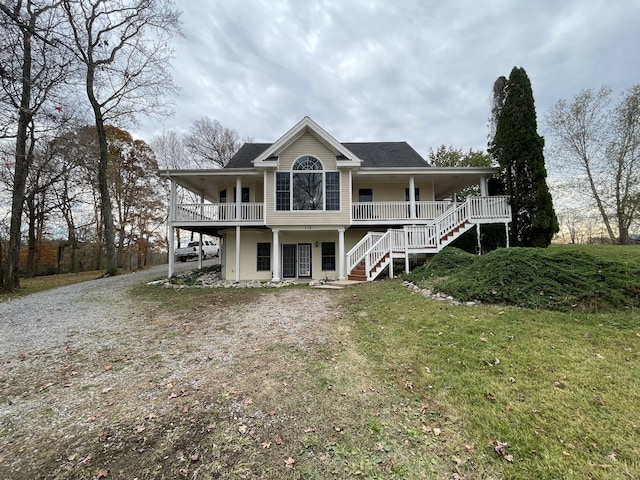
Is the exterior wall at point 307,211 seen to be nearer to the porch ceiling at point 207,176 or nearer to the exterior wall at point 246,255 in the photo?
the porch ceiling at point 207,176

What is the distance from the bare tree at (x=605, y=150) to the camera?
52.7 ft

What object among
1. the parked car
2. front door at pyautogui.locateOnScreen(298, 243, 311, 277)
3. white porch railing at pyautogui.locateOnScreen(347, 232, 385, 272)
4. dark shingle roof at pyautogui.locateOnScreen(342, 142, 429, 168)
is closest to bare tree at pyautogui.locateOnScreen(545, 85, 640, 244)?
dark shingle roof at pyautogui.locateOnScreen(342, 142, 429, 168)

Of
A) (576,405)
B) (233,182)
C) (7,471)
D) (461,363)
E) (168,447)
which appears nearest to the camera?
(7,471)

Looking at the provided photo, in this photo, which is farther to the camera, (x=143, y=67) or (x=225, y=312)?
(x=143, y=67)

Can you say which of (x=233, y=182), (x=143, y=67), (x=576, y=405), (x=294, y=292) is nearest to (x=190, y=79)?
(x=143, y=67)

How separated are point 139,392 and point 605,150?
2516 cm

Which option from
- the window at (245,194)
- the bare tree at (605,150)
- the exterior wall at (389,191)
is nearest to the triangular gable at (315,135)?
the window at (245,194)

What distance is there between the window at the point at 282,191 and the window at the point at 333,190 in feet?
5.85

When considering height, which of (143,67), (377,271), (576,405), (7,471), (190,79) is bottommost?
(7,471)

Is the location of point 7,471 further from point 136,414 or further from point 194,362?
point 194,362

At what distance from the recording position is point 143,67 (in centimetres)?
1563

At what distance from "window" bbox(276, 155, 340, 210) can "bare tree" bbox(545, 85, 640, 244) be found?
17194 mm

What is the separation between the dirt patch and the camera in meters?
2.39

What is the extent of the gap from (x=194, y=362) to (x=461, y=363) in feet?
13.0
